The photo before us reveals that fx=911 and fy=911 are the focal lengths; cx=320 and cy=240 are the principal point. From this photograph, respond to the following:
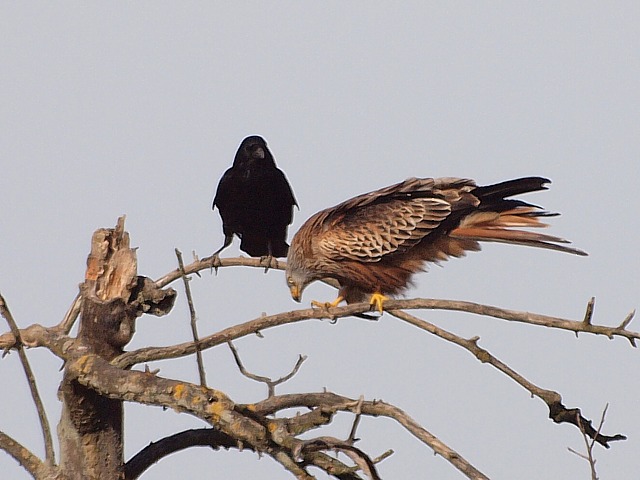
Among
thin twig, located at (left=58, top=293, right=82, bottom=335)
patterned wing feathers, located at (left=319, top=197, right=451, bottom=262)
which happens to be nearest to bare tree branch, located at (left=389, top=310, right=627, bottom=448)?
patterned wing feathers, located at (left=319, top=197, right=451, bottom=262)

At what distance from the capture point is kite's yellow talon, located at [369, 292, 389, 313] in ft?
14.0

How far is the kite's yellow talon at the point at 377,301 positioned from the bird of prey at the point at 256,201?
6.50ft

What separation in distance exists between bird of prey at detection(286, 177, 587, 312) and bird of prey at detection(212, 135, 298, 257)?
158cm

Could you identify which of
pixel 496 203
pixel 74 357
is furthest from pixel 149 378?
pixel 496 203

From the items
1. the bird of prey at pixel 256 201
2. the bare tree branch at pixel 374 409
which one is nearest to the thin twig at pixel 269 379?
the bare tree branch at pixel 374 409

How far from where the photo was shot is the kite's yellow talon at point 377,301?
4.26 m

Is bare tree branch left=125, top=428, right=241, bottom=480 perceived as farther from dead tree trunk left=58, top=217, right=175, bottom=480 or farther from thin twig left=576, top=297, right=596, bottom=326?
thin twig left=576, top=297, right=596, bottom=326

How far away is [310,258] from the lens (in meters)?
4.94

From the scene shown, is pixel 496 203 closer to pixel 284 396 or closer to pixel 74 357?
pixel 284 396

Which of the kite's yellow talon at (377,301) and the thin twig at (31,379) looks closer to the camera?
the thin twig at (31,379)

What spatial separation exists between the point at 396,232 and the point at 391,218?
87mm

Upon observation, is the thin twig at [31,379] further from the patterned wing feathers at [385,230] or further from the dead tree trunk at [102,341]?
the patterned wing feathers at [385,230]

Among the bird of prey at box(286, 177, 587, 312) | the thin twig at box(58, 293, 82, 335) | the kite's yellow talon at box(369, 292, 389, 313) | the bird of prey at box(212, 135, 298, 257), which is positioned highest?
the bird of prey at box(212, 135, 298, 257)

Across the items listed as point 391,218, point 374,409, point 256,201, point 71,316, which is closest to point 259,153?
point 256,201
